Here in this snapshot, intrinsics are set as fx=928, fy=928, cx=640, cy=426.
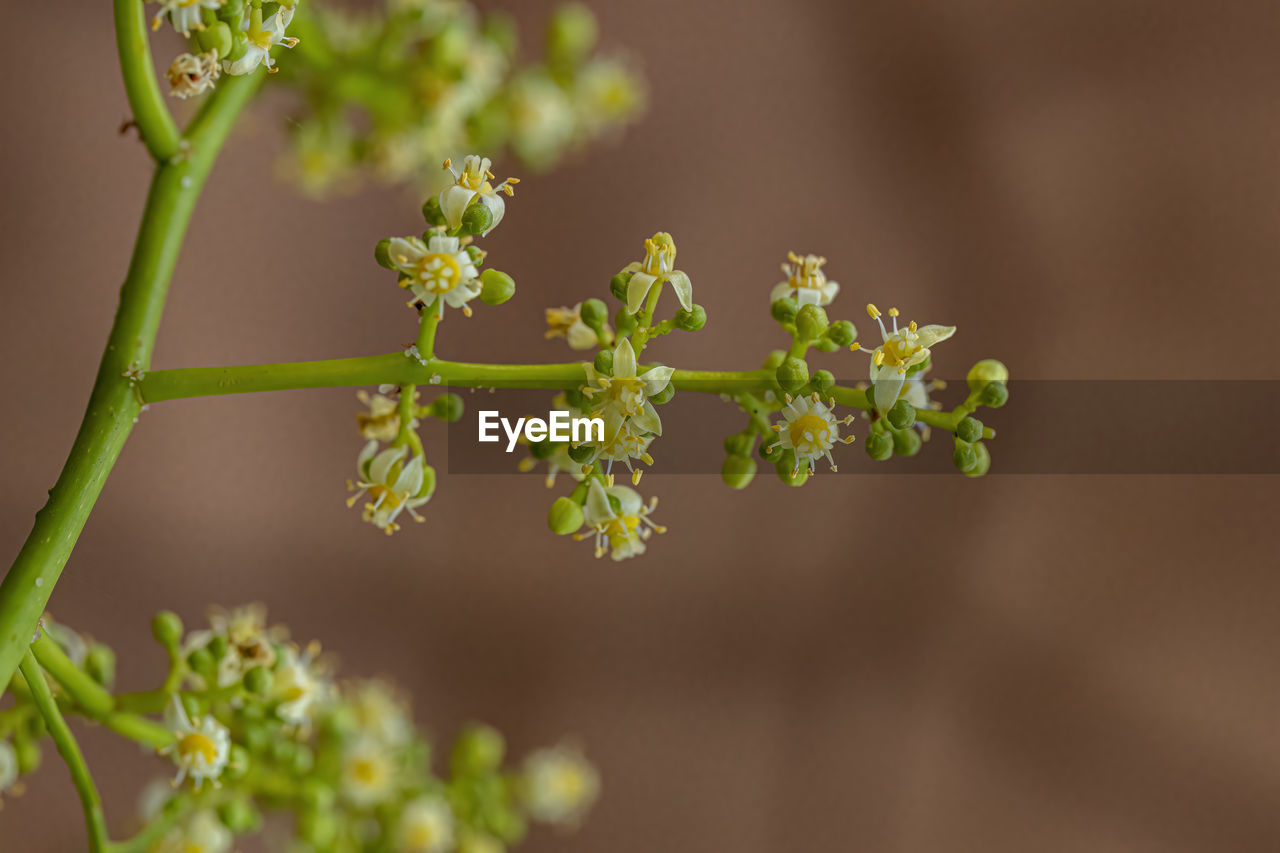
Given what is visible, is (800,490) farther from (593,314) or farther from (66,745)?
(66,745)

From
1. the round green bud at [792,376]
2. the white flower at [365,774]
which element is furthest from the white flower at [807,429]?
the white flower at [365,774]

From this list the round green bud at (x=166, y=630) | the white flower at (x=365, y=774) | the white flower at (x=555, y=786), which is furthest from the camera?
the white flower at (x=555, y=786)

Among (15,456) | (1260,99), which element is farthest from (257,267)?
(1260,99)

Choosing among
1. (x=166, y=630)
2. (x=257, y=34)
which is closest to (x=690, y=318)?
(x=257, y=34)

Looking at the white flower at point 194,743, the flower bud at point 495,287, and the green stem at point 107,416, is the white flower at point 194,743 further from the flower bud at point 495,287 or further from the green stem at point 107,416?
the flower bud at point 495,287

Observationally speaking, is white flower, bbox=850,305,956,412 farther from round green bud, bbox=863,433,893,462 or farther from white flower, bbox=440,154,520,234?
white flower, bbox=440,154,520,234

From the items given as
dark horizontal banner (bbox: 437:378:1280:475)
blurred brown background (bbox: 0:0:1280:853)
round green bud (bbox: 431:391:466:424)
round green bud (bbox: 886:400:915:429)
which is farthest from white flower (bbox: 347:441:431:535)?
blurred brown background (bbox: 0:0:1280:853)

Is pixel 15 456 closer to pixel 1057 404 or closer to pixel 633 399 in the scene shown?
pixel 633 399
